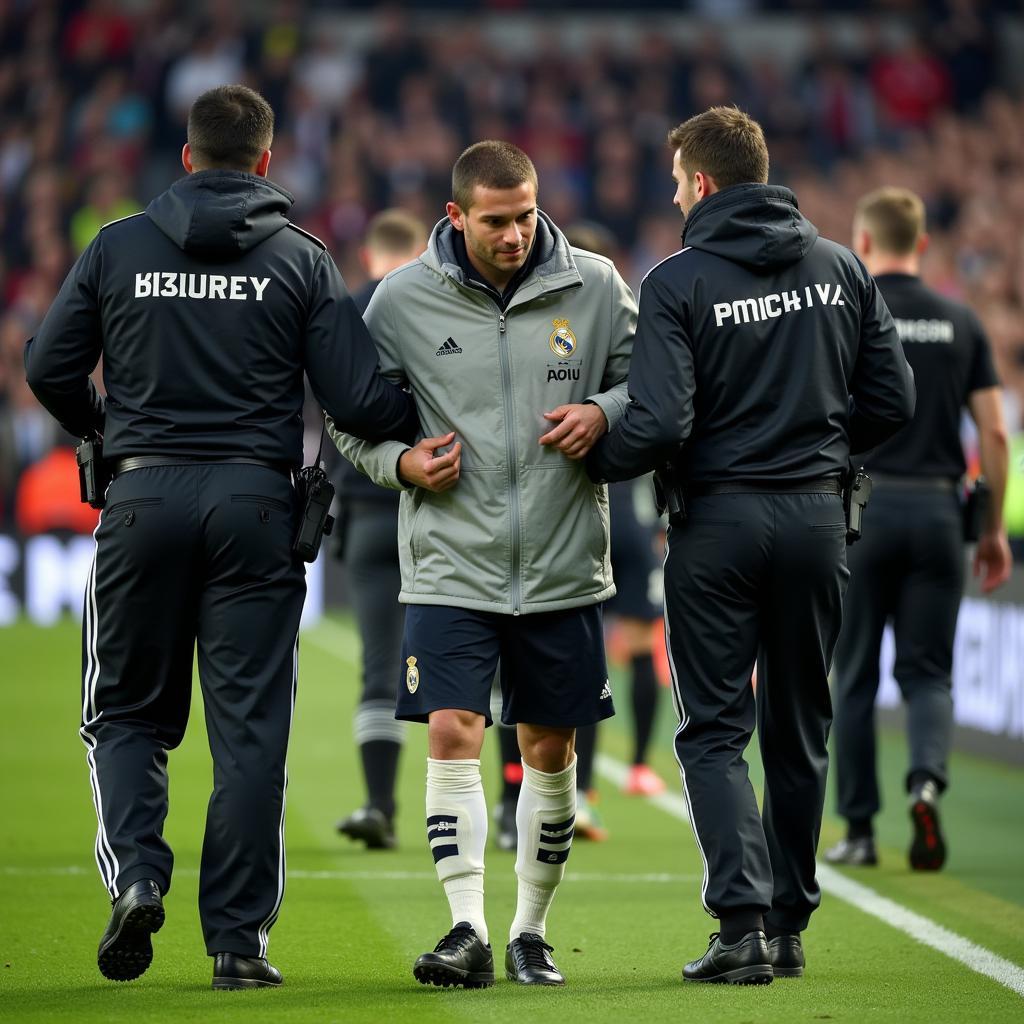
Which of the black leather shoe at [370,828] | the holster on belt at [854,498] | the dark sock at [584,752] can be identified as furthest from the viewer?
the dark sock at [584,752]

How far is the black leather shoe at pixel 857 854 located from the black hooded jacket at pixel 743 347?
2.64m

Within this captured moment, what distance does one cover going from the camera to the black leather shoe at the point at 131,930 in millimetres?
4844

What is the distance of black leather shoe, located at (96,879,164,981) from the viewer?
191 inches

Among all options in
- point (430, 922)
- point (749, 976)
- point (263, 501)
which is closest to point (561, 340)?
point (263, 501)

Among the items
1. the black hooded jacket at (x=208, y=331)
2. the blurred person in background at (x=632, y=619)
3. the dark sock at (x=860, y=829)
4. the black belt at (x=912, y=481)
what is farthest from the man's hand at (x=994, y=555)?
the black hooded jacket at (x=208, y=331)

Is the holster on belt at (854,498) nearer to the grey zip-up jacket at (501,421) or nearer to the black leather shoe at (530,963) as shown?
the grey zip-up jacket at (501,421)

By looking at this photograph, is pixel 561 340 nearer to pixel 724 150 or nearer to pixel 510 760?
pixel 724 150

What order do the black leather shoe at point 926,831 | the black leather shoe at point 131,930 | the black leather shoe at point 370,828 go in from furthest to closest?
the black leather shoe at point 370,828
the black leather shoe at point 926,831
the black leather shoe at point 131,930

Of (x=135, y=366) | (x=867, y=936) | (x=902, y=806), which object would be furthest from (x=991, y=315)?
(x=135, y=366)

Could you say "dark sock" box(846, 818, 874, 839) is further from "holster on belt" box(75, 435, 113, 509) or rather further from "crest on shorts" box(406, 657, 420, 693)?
"holster on belt" box(75, 435, 113, 509)

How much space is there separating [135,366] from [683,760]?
5.86ft

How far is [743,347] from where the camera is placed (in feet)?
17.0

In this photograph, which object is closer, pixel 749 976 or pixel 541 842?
pixel 749 976

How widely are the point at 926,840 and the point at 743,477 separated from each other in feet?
8.64
